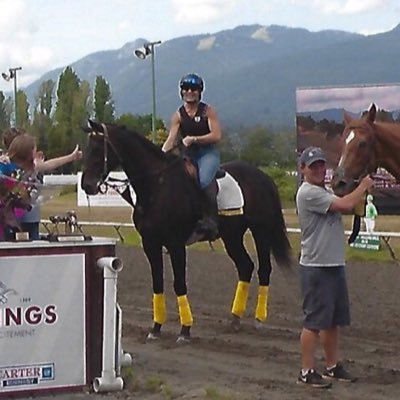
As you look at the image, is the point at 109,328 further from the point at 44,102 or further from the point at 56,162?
the point at 44,102

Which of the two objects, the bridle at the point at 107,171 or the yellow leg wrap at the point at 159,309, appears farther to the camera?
the yellow leg wrap at the point at 159,309

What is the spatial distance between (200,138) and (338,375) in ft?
11.6

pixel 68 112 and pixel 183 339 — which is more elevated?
pixel 68 112

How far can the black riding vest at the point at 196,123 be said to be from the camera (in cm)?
1060

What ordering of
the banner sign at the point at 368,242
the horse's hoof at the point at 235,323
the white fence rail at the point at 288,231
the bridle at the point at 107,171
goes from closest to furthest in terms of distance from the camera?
the bridle at the point at 107,171
the horse's hoof at the point at 235,323
the white fence rail at the point at 288,231
the banner sign at the point at 368,242

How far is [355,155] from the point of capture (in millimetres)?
8148

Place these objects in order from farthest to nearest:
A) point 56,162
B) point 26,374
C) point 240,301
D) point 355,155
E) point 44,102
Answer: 1. point 44,102
2. point 240,301
3. point 56,162
4. point 355,155
5. point 26,374

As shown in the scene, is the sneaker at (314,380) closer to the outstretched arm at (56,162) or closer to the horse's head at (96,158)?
the outstretched arm at (56,162)

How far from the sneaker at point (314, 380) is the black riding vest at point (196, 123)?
12.1ft

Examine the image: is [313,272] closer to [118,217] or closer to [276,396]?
[276,396]

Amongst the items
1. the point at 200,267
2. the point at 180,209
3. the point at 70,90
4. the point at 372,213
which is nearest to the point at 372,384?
the point at 180,209

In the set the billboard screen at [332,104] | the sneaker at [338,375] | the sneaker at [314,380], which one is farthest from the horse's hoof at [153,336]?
the billboard screen at [332,104]

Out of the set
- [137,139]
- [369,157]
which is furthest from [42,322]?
[137,139]

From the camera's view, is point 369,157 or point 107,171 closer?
point 369,157
